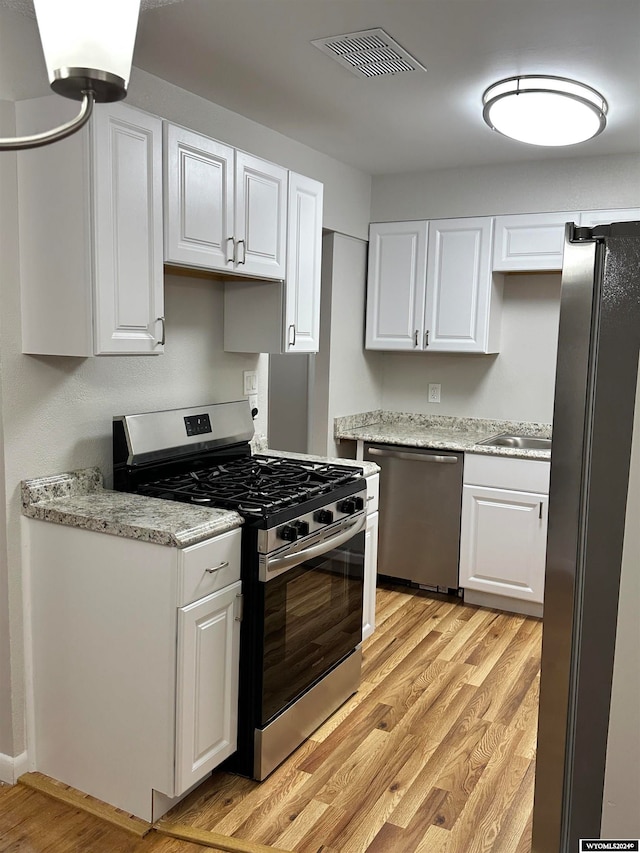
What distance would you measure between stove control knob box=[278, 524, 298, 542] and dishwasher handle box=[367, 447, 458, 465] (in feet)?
5.80

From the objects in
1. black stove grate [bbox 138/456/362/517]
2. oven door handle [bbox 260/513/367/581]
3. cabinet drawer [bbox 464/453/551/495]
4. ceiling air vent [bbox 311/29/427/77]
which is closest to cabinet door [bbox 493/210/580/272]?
cabinet drawer [bbox 464/453/551/495]

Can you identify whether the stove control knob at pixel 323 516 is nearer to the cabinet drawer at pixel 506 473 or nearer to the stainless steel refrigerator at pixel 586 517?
the stainless steel refrigerator at pixel 586 517

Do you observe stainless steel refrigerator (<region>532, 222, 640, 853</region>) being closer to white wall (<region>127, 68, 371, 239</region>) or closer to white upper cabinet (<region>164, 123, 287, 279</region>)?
white upper cabinet (<region>164, 123, 287, 279</region>)

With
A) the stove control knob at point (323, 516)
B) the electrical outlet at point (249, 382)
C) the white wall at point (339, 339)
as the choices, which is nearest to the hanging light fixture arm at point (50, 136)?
the stove control knob at point (323, 516)

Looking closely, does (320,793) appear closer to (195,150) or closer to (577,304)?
(577,304)

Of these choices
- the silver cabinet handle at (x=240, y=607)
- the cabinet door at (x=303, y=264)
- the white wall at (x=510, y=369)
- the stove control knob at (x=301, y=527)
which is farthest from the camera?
the white wall at (x=510, y=369)

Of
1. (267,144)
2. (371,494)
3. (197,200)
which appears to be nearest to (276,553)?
(371,494)

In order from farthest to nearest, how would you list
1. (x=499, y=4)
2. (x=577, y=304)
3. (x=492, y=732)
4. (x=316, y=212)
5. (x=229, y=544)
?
(x=316, y=212), (x=492, y=732), (x=229, y=544), (x=499, y=4), (x=577, y=304)

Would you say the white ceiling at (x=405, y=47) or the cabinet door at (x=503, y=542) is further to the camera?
the cabinet door at (x=503, y=542)

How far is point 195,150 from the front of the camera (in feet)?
8.17

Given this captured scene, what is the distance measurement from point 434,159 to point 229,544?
270cm

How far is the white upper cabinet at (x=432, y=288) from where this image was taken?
13.7 feet

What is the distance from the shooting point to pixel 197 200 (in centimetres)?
252

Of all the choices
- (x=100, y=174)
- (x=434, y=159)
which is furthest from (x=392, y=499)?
(x=100, y=174)
